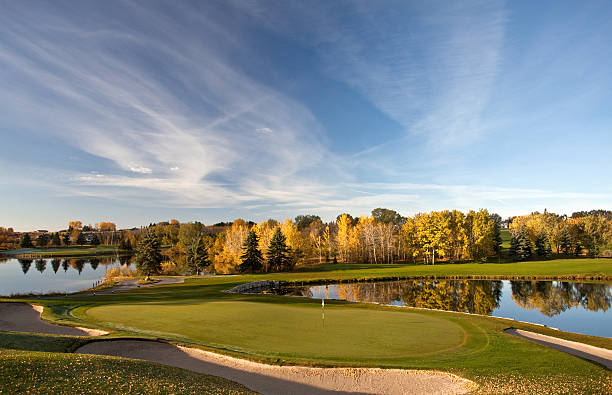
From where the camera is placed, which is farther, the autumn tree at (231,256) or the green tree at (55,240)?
the green tree at (55,240)

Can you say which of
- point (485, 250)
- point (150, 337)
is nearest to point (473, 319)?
point (150, 337)

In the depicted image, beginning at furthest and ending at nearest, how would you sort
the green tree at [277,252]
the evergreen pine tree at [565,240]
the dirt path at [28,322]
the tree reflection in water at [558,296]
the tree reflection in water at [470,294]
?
the evergreen pine tree at [565,240], the green tree at [277,252], the tree reflection in water at [470,294], the tree reflection in water at [558,296], the dirt path at [28,322]

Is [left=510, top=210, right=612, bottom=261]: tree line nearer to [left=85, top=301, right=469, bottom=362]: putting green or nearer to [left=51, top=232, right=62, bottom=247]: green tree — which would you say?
[left=85, top=301, right=469, bottom=362]: putting green

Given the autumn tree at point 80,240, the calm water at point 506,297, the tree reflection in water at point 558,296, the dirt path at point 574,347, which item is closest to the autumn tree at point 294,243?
the calm water at point 506,297

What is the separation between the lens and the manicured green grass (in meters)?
6.13

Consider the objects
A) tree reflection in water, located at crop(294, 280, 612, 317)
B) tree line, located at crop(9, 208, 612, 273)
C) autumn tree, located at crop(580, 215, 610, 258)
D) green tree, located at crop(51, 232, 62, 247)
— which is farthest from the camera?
green tree, located at crop(51, 232, 62, 247)

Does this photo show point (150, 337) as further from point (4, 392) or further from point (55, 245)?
point (55, 245)

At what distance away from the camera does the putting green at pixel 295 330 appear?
12.2 m

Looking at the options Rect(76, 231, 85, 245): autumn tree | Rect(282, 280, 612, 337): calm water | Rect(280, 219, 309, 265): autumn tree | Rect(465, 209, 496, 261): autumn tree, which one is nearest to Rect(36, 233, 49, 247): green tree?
Rect(76, 231, 85, 245): autumn tree

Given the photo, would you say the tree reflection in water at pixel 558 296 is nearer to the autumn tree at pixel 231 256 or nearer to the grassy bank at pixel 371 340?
the grassy bank at pixel 371 340

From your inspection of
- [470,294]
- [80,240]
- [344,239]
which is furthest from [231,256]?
[80,240]

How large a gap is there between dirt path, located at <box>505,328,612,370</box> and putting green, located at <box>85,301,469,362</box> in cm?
343

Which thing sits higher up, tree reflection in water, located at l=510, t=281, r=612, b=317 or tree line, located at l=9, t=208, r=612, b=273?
tree line, located at l=9, t=208, r=612, b=273

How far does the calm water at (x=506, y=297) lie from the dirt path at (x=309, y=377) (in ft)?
63.2
